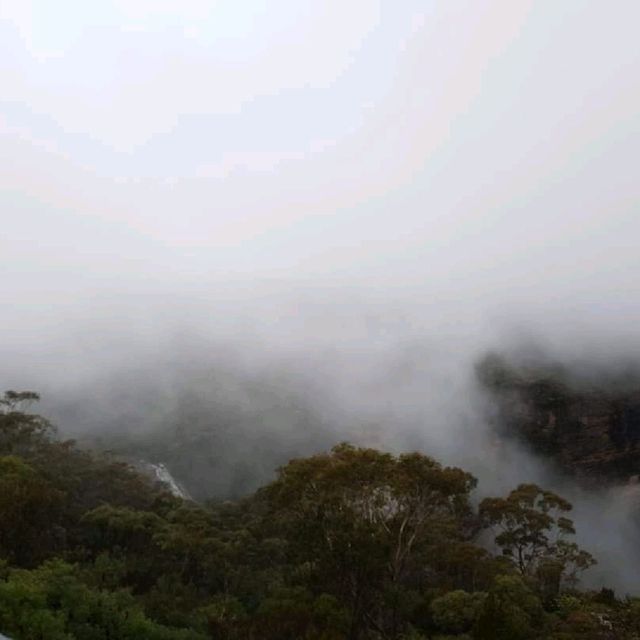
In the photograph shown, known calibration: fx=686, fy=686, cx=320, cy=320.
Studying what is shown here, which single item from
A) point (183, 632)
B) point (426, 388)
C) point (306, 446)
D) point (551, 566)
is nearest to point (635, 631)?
point (183, 632)

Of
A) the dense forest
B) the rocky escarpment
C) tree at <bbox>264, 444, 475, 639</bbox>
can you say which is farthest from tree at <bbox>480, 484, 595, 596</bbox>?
the rocky escarpment

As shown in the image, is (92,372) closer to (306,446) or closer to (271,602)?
(306,446)

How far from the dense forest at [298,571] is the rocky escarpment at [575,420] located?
153ft

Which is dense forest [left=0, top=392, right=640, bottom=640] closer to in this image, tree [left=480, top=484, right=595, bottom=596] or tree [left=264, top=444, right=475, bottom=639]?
tree [left=264, top=444, right=475, bottom=639]

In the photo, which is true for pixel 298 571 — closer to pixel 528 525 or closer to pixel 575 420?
pixel 528 525

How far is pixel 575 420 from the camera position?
261 feet

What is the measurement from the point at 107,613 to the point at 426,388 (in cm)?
8357

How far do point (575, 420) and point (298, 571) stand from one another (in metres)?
62.6

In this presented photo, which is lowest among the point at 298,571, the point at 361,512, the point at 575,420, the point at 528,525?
the point at 298,571

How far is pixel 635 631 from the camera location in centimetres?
1831

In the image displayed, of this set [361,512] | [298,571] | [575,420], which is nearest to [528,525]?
[298,571]

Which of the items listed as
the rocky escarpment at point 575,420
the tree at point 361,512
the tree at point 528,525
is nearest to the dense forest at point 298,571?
the tree at point 361,512

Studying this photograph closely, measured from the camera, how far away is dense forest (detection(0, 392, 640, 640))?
15.6m

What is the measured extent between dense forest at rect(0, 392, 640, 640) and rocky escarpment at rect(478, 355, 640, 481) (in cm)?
4668
